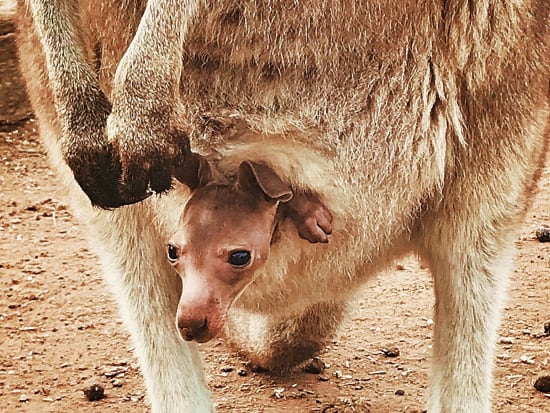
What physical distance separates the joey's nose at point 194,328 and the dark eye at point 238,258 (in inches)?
5.4

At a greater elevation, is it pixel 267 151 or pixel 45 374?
pixel 267 151

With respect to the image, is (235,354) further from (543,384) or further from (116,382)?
(543,384)

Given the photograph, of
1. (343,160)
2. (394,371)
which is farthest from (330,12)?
(394,371)

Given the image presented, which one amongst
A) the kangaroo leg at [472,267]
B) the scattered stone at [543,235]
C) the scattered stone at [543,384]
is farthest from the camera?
the scattered stone at [543,235]

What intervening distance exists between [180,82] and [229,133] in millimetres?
157

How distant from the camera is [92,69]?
8.11 ft

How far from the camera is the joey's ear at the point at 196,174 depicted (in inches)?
87.9

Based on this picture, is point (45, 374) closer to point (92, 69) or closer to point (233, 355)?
point (233, 355)

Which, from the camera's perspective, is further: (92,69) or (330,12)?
(92,69)

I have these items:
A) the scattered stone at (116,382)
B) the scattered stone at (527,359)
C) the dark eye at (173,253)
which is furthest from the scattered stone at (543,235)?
the dark eye at (173,253)

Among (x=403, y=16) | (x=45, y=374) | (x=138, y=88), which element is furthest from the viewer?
(x=45, y=374)

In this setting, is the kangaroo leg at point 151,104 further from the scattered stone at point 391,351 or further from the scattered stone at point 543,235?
the scattered stone at point 543,235

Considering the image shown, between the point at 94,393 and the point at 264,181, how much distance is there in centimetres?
124

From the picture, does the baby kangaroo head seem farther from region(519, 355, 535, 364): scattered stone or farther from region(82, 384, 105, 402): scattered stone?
region(519, 355, 535, 364): scattered stone
